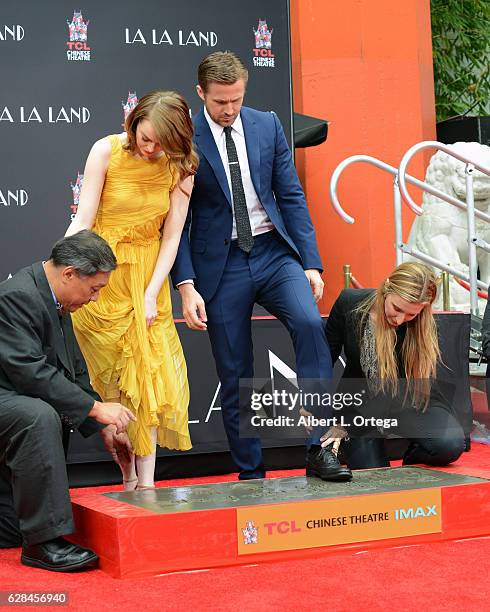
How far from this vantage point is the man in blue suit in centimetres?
A: 358

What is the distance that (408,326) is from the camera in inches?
151

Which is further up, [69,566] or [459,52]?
[459,52]

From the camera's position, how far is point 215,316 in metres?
3.69

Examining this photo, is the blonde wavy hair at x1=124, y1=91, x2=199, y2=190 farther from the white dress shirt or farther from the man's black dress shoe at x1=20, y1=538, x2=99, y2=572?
the man's black dress shoe at x1=20, y1=538, x2=99, y2=572

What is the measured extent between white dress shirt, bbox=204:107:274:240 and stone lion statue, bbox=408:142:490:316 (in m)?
3.37

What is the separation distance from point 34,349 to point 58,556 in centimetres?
61

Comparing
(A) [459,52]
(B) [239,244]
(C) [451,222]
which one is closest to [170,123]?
(B) [239,244]

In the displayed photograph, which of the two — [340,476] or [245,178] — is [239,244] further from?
[340,476]

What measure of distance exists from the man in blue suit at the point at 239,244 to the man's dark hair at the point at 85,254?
57cm

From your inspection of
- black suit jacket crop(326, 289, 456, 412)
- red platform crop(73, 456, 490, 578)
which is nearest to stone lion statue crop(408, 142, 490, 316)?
black suit jacket crop(326, 289, 456, 412)

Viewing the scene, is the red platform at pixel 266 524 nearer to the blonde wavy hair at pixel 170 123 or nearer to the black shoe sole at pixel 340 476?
the black shoe sole at pixel 340 476

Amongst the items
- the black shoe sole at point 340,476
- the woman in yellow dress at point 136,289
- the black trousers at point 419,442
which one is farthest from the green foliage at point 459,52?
the black shoe sole at point 340,476

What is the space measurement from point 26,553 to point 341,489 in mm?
984

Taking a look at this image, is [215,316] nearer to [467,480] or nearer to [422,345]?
[422,345]
